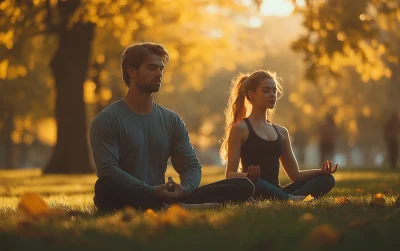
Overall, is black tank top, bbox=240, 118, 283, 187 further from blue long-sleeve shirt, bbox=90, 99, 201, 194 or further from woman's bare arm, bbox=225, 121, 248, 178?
blue long-sleeve shirt, bbox=90, 99, 201, 194

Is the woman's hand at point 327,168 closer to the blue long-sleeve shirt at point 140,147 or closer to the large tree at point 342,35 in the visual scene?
the blue long-sleeve shirt at point 140,147

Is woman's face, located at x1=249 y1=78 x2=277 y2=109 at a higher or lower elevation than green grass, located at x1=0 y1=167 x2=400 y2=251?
higher

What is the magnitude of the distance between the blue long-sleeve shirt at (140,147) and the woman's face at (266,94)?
1.44 m

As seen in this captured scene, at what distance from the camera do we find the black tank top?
329 inches

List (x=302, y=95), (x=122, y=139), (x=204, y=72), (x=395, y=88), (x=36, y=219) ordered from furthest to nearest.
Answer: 1. (x=302, y=95)
2. (x=395, y=88)
3. (x=204, y=72)
4. (x=122, y=139)
5. (x=36, y=219)

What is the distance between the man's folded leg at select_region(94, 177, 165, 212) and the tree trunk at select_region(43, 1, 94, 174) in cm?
1542

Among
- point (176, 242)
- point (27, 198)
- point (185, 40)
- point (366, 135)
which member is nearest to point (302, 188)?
point (27, 198)

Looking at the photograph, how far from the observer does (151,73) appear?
22.8ft

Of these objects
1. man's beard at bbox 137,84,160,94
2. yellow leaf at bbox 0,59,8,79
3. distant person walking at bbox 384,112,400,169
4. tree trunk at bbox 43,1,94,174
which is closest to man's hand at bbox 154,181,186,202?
man's beard at bbox 137,84,160,94

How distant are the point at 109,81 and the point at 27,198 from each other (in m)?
28.1

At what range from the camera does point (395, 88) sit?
40750 mm

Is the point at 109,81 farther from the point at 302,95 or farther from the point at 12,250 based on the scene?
the point at 12,250

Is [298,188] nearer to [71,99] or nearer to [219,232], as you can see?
[219,232]

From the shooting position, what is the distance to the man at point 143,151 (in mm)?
6684
